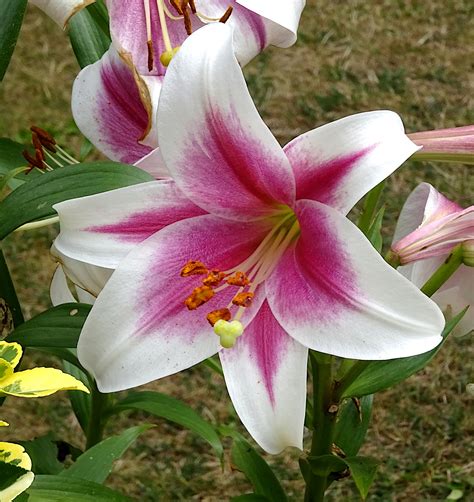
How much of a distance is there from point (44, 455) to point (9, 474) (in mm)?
609

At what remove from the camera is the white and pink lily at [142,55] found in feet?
2.30

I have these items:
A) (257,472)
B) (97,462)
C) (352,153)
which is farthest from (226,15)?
(257,472)

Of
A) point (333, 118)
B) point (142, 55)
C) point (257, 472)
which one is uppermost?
point (142, 55)

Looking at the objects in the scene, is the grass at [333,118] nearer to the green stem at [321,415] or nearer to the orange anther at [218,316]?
the green stem at [321,415]

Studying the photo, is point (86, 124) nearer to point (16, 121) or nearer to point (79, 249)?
point (79, 249)

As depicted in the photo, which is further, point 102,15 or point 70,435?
point 70,435

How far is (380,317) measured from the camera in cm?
61

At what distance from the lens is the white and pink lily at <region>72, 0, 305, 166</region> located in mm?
702

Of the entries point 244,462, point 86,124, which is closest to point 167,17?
point 86,124

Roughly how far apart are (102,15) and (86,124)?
121mm

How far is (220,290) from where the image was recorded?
71cm

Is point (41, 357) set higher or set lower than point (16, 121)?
lower

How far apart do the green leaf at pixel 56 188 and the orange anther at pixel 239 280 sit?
0.37ft

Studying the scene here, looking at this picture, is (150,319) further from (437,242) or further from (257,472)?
(257,472)
